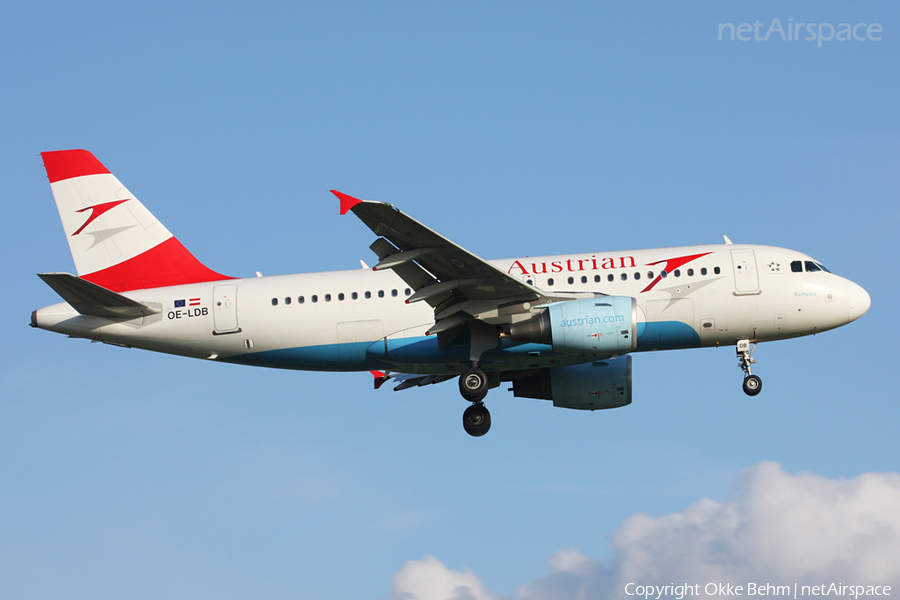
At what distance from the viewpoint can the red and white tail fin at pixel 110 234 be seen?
111 feet

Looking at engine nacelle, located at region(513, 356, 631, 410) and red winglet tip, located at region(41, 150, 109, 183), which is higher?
red winglet tip, located at region(41, 150, 109, 183)

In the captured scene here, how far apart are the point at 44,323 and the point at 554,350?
16.4 m

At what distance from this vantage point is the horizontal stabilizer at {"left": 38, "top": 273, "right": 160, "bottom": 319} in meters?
29.9

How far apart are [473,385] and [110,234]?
1401 centimetres

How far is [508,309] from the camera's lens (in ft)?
99.5

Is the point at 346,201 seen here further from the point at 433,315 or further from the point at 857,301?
the point at 857,301

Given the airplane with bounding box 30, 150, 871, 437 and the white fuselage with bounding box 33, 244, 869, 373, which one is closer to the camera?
the airplane with bounding box 30, 150, 871, 437

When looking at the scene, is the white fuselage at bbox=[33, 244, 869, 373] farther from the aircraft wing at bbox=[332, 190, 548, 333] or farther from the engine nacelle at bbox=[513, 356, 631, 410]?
the engine nacelle at bbox=[513, 356, 631, 410]

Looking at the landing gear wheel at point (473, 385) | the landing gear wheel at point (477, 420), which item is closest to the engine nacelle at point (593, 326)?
the landing gear wheel at point (473, 385)

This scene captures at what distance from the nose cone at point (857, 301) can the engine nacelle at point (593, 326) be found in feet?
25.9

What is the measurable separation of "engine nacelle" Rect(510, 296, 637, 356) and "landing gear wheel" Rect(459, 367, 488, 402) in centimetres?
290

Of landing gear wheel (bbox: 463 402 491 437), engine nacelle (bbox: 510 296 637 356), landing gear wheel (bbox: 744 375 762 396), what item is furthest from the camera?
landing gear wheel (bbox: 463 402 491 437)

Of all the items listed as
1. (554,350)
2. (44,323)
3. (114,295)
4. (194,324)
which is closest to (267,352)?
(194,324)

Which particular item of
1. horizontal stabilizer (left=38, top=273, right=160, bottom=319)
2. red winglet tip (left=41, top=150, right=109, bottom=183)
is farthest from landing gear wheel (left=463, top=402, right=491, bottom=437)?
red winglet tip (left=41, top=150, right=109, bottom=183)
